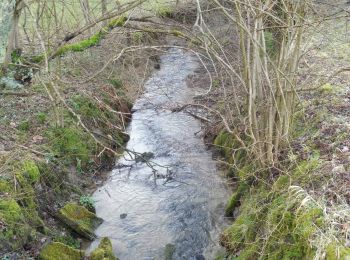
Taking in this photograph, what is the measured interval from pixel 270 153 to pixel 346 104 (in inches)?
93.0

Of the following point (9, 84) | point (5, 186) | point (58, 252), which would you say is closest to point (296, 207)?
point (58, 252)

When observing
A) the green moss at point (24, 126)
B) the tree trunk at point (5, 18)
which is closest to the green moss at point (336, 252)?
the tree trunk at point (5, 18)

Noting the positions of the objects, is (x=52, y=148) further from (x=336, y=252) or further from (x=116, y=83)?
(x=336, y=252)

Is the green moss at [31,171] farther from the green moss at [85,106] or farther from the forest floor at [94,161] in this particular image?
the green moss at [85,106]

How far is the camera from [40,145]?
8.33 meters

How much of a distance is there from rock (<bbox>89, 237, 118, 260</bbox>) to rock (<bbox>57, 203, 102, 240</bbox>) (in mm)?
544

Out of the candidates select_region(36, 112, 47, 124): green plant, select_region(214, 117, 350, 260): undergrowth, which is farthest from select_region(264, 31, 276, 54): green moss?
select_region(36, 112, 47, 124): green plant

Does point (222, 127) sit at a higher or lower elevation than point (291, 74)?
lower

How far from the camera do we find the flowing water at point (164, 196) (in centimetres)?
719

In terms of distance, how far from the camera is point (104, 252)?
6.56 metres

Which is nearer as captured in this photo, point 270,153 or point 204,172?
point 270,153

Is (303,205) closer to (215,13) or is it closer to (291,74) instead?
(291,74)

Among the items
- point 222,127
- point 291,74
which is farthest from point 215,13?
point 291,74

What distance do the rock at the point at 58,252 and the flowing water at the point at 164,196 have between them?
68cm
